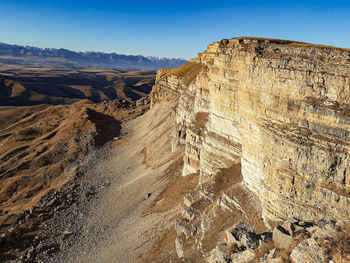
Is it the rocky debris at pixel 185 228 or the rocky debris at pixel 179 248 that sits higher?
the rocky debris at pixel 185 228

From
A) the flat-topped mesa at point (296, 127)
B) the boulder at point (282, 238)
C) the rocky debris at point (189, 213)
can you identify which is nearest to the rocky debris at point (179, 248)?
the rocky debris at point (189, 213)

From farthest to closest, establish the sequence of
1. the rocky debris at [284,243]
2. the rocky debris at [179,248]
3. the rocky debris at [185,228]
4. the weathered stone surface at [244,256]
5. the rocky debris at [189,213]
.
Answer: the rocky debris at [189,213] < the rocky debris at [185,228] < the rocky debris at [179,248] < the weathered stone surface at [244,256] < the rocky debris at [284,243]

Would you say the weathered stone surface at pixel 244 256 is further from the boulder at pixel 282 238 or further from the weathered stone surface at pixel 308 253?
the weathered stone surface at pixel 308 253

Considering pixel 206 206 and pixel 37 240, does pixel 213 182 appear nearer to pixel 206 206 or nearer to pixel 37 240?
pixel 206 206

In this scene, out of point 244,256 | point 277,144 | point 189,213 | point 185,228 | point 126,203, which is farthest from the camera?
point 126,203

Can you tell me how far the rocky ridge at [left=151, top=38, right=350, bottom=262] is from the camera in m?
16.0

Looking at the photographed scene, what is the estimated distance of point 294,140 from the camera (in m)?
17.9

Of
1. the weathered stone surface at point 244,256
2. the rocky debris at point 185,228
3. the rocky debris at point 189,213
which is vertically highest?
the weathered stone surface at point 244,256

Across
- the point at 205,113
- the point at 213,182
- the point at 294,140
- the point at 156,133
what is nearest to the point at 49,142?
the point at 156,133

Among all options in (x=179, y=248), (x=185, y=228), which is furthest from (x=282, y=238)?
(x=185, y=228)

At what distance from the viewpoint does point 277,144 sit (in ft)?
62.3

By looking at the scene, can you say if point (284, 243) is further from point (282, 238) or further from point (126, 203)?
point (126, 203)

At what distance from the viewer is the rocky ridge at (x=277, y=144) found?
16.0m

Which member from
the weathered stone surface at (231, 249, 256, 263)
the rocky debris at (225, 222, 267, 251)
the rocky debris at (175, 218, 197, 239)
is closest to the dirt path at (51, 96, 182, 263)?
the rocky debris at (175, 218, 197, 239)
